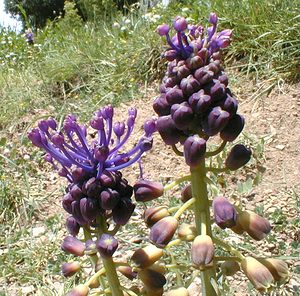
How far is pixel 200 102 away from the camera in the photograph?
132 centimetres

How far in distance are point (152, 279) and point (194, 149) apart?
0.42 meters

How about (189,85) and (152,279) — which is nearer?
(189,85)

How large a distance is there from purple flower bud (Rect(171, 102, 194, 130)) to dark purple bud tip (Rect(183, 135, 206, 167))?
0.04 m

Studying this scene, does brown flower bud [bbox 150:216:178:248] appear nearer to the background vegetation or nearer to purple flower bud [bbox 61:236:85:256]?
purple flower bud [bbox 61:236:85:256]

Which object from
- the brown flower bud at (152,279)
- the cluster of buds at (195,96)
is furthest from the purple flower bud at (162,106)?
the brown flower bud at (152,279)

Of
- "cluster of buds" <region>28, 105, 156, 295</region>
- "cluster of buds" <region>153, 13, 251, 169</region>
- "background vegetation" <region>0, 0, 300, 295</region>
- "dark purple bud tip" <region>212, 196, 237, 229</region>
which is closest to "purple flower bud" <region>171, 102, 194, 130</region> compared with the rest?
"cluster of buds" <region>153, 13, 251, 169</region>

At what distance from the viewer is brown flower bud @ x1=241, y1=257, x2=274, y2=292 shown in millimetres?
1382

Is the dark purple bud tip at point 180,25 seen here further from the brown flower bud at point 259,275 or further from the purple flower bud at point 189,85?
the brown flower bud at point 259,275

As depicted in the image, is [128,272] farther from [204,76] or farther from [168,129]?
[204,76]

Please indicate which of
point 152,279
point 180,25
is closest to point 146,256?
point 152,279

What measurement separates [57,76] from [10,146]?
1.07 metres

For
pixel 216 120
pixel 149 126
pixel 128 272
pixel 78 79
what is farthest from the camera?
pixel 78 79

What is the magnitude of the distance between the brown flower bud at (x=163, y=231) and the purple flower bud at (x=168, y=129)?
221mm

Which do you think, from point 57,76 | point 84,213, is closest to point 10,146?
point 57,76
